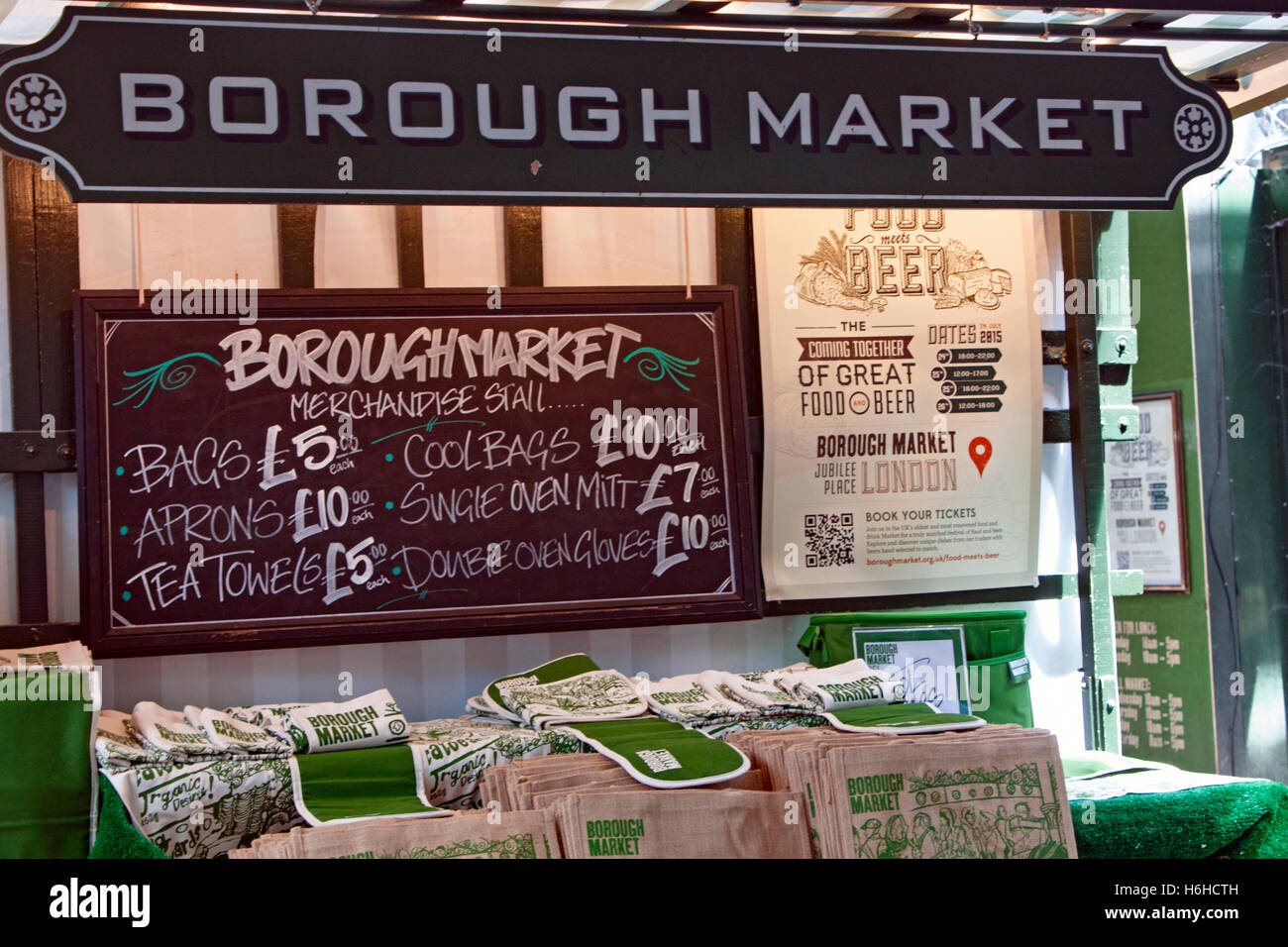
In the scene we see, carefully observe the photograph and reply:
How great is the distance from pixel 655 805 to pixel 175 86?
1.69 m

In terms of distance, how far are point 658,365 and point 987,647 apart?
4.80 ft

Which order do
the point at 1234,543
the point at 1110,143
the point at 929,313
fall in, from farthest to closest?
the point at 1234,543, the point at 929,313, the point at 1110,143

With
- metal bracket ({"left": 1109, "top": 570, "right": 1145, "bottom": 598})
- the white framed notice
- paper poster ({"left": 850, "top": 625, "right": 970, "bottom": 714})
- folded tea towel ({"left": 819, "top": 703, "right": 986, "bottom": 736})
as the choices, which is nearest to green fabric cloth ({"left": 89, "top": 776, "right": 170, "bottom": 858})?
folded tea towel ({"left": 819, "top": 703, "right": 986, "bottom": 736})

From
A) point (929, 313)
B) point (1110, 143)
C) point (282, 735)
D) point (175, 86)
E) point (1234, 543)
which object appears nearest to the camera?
point (175, 86)

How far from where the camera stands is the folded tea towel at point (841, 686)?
11.4 ft

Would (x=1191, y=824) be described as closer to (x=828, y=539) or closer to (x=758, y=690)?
(x=758, y=690)

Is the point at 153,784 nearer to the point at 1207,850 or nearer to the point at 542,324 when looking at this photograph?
the point at 542,324

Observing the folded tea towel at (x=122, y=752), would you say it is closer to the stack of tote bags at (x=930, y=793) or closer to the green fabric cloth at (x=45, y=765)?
the green fabric cloth at (x=45, y=765)

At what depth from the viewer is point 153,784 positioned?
113 inches

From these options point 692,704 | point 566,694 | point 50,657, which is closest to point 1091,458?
point 692,704

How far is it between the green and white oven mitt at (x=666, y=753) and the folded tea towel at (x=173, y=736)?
2.90 feet

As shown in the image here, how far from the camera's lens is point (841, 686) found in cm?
354

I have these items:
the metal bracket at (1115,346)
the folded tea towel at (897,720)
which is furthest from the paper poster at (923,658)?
the metal bracket at (1115,346)

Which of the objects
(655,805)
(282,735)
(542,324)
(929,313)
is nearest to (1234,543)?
(929,313)
